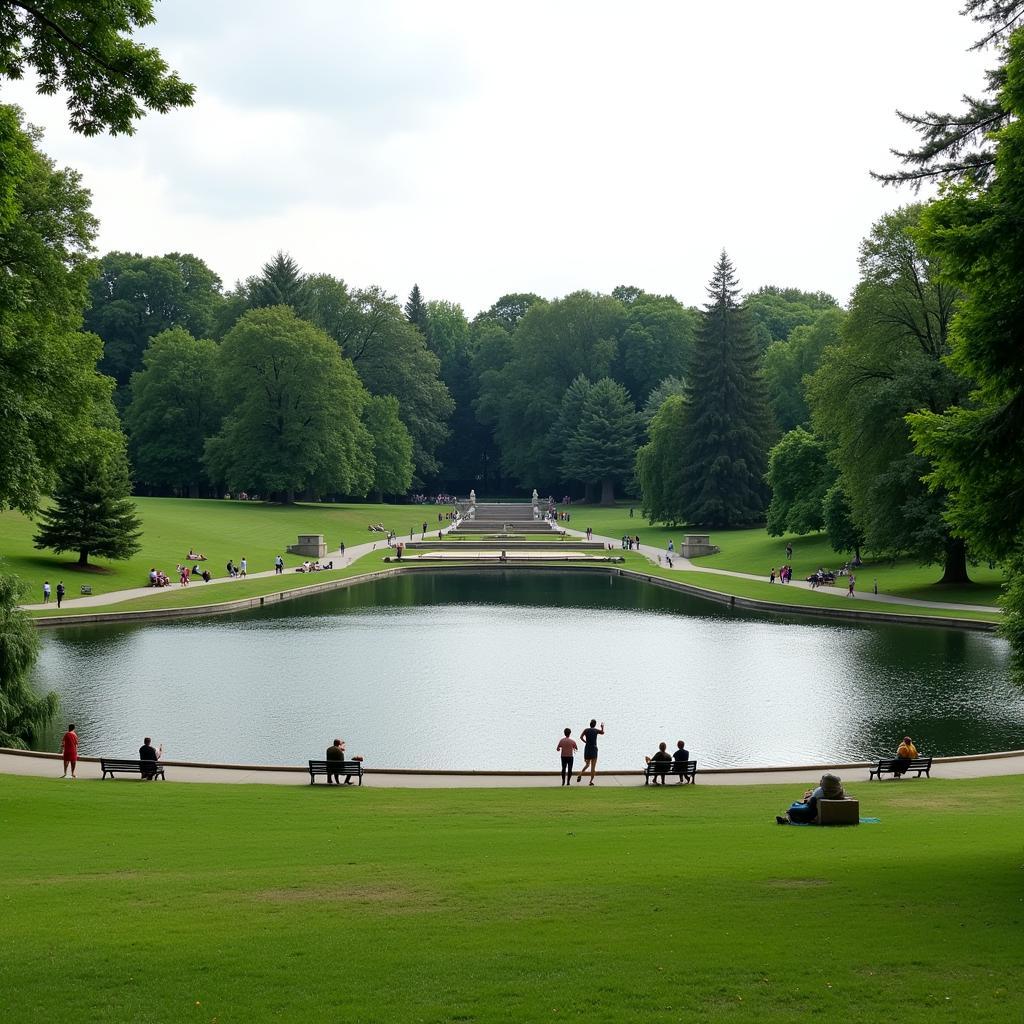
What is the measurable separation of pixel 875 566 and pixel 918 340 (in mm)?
12958

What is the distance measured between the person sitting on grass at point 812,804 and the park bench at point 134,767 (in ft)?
33.8

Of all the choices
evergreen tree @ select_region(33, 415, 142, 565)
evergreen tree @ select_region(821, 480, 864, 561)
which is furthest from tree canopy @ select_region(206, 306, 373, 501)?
evergreen tree @ select_region(821, 480, 864, 561)

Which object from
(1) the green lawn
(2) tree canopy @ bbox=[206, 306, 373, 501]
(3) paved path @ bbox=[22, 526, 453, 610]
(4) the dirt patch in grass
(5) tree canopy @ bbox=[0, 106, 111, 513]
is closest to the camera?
(1) the green lawn

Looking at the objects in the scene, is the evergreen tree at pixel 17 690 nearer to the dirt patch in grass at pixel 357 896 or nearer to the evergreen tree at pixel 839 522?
the dirt patch in grass at pixel 357 896

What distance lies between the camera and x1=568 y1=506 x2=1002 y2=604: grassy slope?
154 feet

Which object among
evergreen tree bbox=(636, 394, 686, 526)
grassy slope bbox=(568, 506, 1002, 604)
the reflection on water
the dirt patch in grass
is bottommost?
the reflection on water

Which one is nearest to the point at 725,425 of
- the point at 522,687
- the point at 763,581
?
the point at 763,581

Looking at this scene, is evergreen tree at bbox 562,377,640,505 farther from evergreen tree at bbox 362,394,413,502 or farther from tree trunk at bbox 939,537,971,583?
tree trunk at bbox 939,537,971,583

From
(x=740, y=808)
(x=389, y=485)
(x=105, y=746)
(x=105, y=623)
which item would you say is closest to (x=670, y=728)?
(x=740, y=808)

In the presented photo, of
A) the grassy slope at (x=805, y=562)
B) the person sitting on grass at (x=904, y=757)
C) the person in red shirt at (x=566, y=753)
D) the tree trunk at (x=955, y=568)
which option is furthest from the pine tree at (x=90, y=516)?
the person sitting on grass at (x=904, y=757)

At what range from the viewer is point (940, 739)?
23219mm

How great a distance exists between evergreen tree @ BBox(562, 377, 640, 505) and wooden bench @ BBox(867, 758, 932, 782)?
9080 cm

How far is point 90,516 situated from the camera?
5056cm

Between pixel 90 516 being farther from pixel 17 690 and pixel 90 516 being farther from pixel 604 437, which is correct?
pixel 604 437
